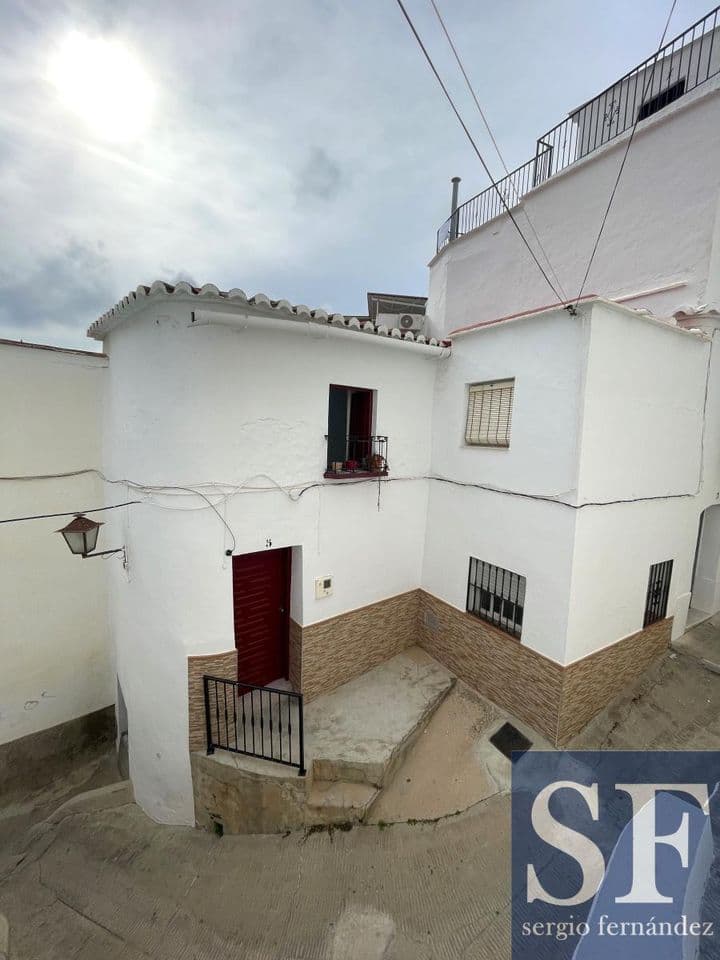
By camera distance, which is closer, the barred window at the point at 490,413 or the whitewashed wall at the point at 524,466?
the whitewashed wall at the point at 524,466

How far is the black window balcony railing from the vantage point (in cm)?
634

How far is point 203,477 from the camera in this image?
5230 millimetres

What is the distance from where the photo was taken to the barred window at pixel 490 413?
20.5 feet

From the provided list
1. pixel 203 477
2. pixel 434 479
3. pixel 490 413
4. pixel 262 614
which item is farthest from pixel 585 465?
pixel 262 614

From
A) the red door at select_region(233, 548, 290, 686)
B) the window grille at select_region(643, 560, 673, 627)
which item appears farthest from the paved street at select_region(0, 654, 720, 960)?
the red door at select_region(233, 548, 290, 686)

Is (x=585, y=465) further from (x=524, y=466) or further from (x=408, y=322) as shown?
(x=408, y=322)

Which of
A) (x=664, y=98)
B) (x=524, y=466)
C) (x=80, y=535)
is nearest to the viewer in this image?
(x=80, y=535)

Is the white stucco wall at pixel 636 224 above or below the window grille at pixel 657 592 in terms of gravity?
above

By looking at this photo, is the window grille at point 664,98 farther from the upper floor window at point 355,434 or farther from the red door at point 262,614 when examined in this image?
the red door at point 262,614

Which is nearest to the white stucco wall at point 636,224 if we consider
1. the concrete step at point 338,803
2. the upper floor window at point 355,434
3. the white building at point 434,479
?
the white building at point 434,479

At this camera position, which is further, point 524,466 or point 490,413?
point 490,413

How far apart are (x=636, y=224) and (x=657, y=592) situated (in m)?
6.39

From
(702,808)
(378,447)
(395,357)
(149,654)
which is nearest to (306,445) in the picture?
(378,447)

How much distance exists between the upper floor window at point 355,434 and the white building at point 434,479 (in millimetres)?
50
